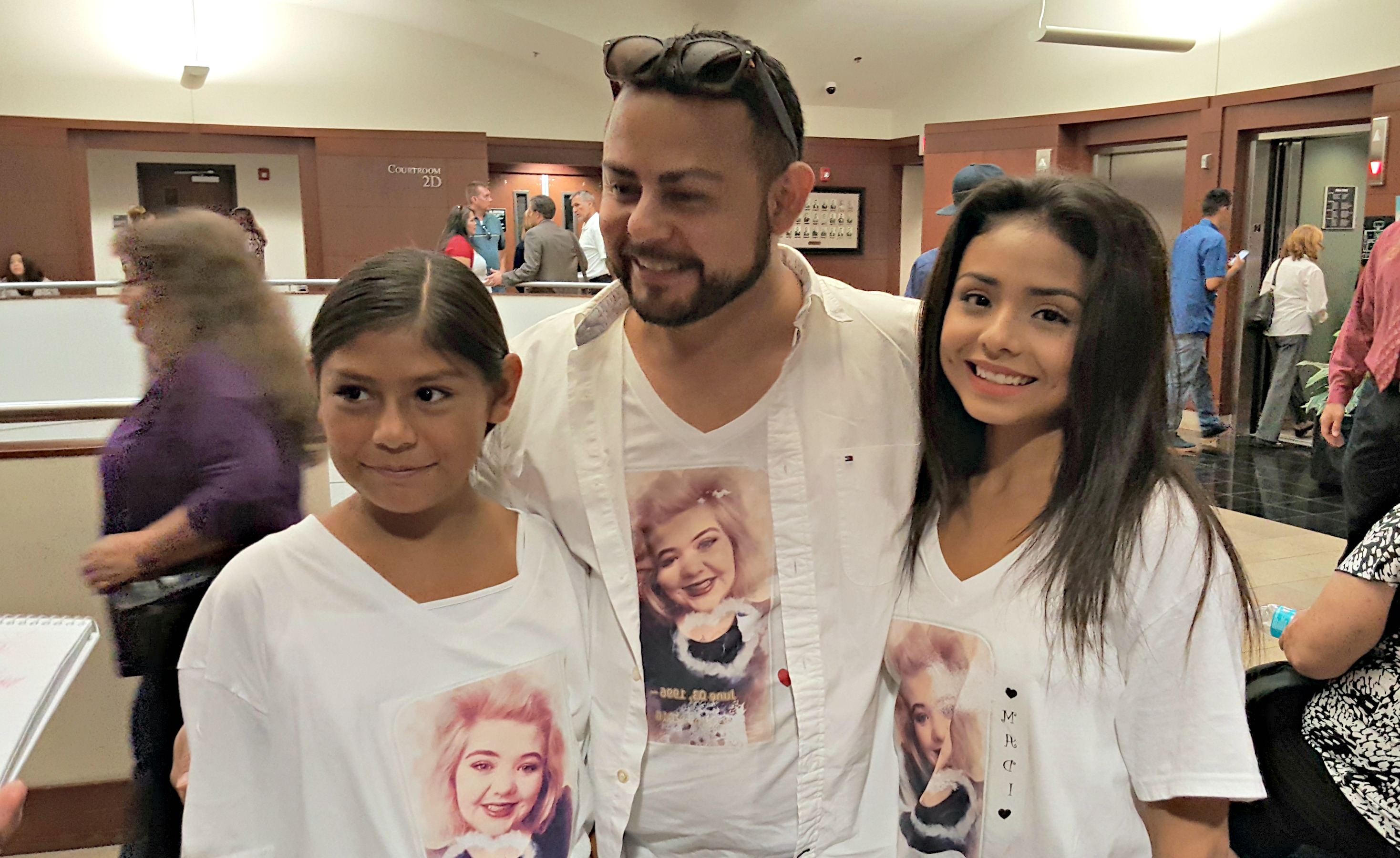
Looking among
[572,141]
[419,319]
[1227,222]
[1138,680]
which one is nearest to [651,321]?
[419,319]

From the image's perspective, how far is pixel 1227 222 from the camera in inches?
303

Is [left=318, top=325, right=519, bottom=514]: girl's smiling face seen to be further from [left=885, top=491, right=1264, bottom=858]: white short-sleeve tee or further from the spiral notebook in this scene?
[left=885, top=491, right=1264, bottom=858]: white short-sleeve tee

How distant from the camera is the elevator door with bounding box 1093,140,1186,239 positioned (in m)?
9.31

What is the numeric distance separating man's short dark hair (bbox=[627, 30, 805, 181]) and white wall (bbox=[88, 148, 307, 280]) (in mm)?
11758

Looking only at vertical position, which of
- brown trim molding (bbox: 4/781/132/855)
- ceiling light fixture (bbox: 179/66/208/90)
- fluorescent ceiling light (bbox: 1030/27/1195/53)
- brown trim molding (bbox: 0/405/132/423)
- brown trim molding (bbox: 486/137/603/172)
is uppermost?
ceiling light fixture (bbox: 179/66/208/90)

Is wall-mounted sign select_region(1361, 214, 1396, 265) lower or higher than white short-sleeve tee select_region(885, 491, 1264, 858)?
Result: higher

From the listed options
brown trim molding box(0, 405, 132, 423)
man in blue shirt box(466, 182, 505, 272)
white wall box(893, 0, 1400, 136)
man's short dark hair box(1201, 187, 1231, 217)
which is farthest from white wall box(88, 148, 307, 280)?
brown trim molding box(0, 405, 132, 423)

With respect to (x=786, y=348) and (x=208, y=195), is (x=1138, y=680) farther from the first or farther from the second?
(x=208, y=195)

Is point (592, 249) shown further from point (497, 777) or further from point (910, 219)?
point (497, 777)

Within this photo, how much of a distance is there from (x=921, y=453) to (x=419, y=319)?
2.50 feet

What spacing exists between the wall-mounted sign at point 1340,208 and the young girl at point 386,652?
890 centimetres

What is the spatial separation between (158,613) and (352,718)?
0.94 meters

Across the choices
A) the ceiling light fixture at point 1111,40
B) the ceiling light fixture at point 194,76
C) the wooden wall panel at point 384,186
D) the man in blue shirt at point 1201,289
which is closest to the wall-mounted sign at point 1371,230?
the man in blue shirt at point 1201,289

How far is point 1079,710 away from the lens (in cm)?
127
